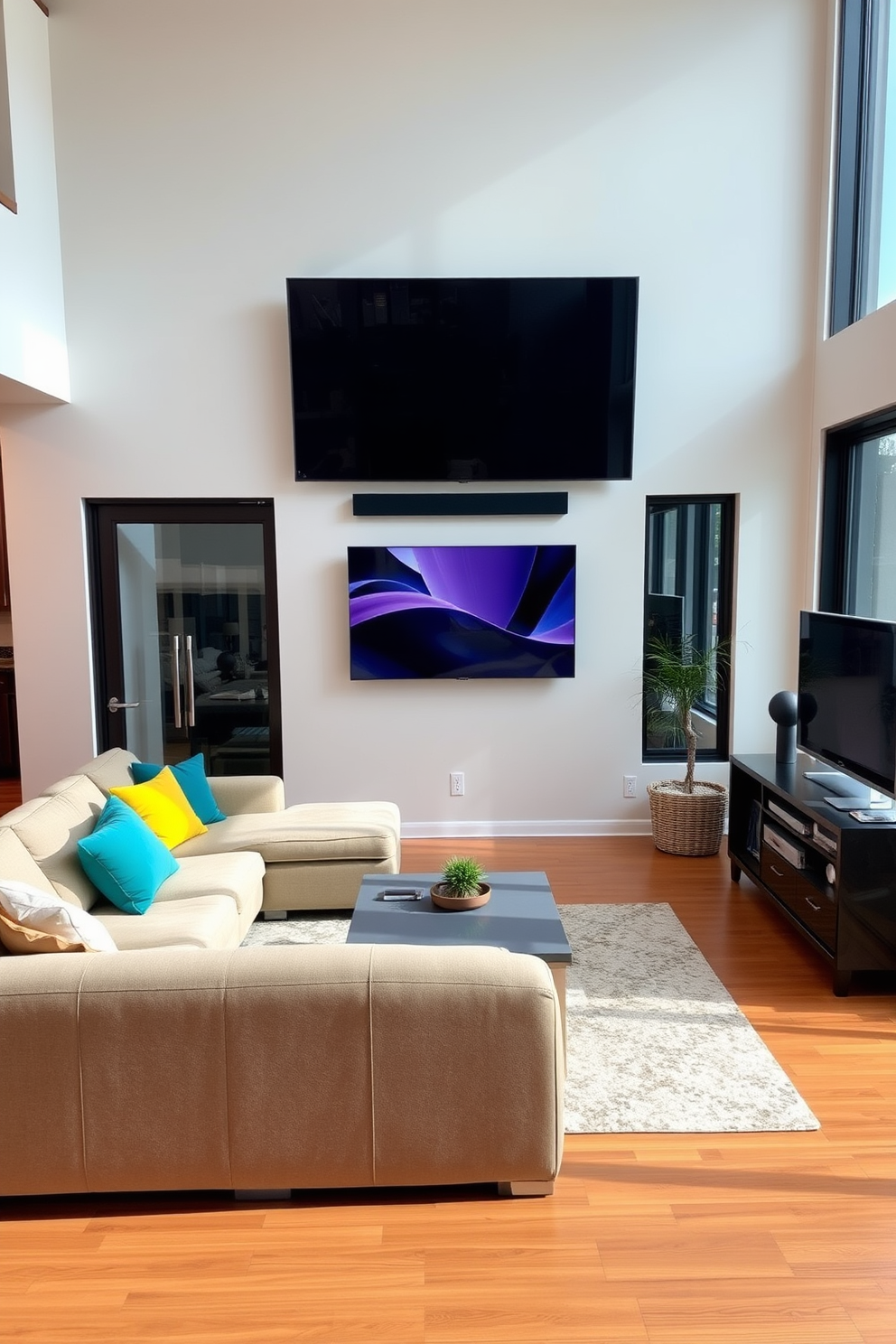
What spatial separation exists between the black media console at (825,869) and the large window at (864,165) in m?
2.52

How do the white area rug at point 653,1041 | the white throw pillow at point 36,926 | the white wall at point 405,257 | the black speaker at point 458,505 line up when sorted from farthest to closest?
the black speaker at point 458,505 → the white wall at point 405,257 → the white area rug at point 653,1041 → the white throw pillow at point 36,926

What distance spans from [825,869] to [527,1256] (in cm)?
219

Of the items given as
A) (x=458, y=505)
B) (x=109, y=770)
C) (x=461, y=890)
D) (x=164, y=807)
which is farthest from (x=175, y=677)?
(x=461, y=890)

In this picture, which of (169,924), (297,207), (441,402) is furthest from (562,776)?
(297,207)

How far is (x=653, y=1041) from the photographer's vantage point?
3230 millimetres

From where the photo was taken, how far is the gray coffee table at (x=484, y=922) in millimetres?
2906

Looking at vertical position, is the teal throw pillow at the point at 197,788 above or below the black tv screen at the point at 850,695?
below

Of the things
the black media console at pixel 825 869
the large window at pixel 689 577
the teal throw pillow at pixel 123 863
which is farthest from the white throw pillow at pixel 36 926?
the large window at pixel 689 577

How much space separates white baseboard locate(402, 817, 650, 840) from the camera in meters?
5.62

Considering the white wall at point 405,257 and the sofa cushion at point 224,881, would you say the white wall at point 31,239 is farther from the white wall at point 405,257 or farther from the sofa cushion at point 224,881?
the sofa cushion at point 224,881

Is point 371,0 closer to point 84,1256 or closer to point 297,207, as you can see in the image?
point 297,207

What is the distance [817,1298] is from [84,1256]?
1.64 metres

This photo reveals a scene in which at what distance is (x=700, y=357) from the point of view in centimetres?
541

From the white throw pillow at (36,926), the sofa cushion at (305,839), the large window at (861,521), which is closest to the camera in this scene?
the white throw pillow at (36,926)
